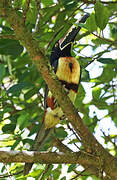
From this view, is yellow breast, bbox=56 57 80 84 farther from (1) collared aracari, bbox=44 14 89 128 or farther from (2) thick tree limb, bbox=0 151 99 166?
(2) thick tree limb, bbox=0 151 99 166

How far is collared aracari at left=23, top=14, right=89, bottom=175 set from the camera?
8.27 ft

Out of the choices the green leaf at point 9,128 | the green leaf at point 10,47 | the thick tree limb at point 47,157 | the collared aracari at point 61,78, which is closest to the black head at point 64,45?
the collared aracari at point 61,78

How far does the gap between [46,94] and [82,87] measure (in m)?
0.37

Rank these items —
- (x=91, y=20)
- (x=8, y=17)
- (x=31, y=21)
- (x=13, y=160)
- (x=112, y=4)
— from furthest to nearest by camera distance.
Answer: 1. (x=112, y=4)
2. (x=31, y=21)
3. (x=91, y=20)
4. (x=13, y=160)
5. (x=8, y=17)

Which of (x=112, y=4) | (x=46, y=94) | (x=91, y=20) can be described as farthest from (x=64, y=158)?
(x=112, y=4)

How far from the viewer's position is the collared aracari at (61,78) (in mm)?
2521

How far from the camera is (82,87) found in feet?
9.37

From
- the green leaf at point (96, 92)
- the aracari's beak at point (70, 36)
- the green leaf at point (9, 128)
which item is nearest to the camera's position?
the green leaf at point (9, 128)

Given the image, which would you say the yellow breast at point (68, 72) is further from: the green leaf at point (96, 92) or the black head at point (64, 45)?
the green leaf at point (96, 92)

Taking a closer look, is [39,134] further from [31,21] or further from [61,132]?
[31,21]

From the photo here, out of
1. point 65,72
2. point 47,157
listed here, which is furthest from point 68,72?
point 47,157

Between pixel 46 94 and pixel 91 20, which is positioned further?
pixel 46 94

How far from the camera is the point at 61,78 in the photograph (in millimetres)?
2543

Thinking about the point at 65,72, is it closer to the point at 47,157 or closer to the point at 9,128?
the point at 9,128
